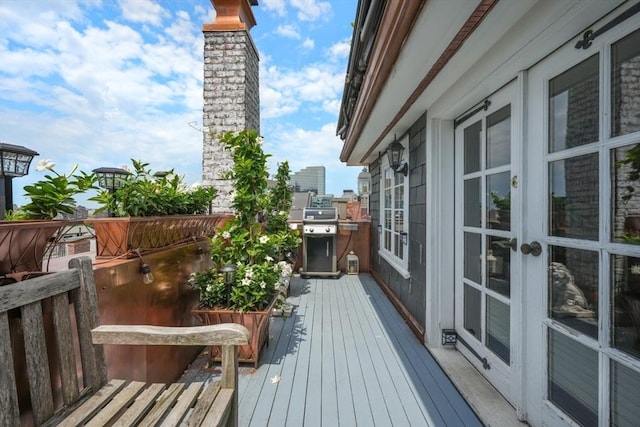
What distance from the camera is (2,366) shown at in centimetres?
82

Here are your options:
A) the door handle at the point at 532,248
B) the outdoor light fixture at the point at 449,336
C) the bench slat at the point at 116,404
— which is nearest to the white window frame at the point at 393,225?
the outdoor light fixture at the point at 449,336

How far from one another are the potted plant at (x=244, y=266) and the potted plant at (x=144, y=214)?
298 mm

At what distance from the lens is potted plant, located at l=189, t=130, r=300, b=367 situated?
2105mm

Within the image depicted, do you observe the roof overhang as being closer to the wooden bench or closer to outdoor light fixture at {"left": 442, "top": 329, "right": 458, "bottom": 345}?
the wooden bench

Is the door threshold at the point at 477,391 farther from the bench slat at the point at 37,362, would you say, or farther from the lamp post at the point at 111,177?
the lamp post at the point at 111,177

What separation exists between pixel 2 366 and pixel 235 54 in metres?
4.44

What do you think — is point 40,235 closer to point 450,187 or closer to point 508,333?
point 508,333

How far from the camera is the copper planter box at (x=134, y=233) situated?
148 centimetres

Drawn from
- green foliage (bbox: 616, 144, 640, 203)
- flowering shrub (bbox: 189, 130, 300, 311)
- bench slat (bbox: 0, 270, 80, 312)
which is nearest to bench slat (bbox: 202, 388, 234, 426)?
bench slat (bbox: 0, 270, 80, 312)

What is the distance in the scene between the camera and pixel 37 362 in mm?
933

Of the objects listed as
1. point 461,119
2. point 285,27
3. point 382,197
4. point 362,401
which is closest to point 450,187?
point 461,119

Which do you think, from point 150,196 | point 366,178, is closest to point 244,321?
point 150,196

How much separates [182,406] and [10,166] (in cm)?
110

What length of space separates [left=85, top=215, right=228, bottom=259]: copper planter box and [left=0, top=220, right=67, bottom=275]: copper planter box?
1.01 feet
